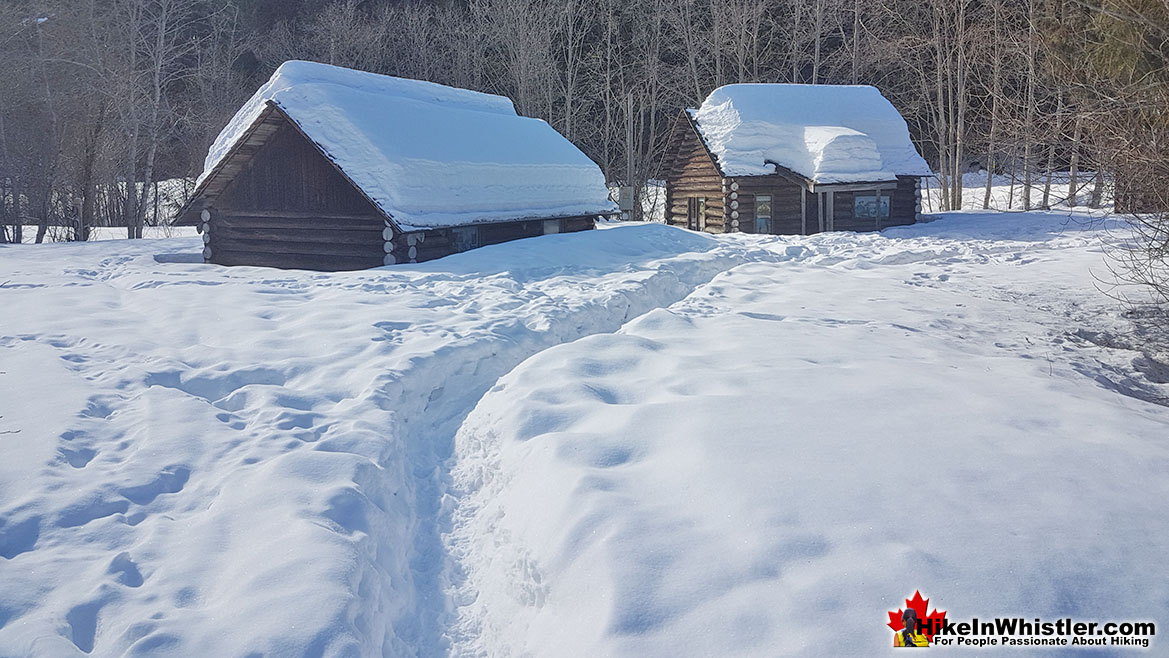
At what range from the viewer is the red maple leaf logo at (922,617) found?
3508 mm

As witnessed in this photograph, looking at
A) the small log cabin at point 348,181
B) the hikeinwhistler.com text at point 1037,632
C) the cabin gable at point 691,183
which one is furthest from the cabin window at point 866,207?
the hikeinwhistler.com text at point 1037,632

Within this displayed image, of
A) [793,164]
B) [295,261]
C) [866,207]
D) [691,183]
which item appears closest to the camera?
[295,261]

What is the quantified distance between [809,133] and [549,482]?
80.1 ft

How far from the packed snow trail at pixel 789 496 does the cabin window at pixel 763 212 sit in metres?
18.0

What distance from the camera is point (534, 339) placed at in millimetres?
10195

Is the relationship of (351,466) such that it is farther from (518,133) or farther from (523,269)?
(518,133)

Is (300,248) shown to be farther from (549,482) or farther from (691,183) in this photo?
(691,183)

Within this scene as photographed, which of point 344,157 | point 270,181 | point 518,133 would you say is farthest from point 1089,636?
point 518,133

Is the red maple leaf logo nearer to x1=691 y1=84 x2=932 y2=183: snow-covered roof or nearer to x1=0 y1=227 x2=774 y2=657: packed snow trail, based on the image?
x1=0 y1=227 x2=774 y2=657: packed snow trail

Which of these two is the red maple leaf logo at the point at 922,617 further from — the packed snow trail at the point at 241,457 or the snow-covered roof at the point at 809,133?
the snow-covered roof at the point at 809,133

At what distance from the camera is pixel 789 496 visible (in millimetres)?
4738

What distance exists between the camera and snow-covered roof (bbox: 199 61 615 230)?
652 inches

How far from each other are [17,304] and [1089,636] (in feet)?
42.4

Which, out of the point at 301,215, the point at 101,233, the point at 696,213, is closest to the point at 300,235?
the point at 301,215
